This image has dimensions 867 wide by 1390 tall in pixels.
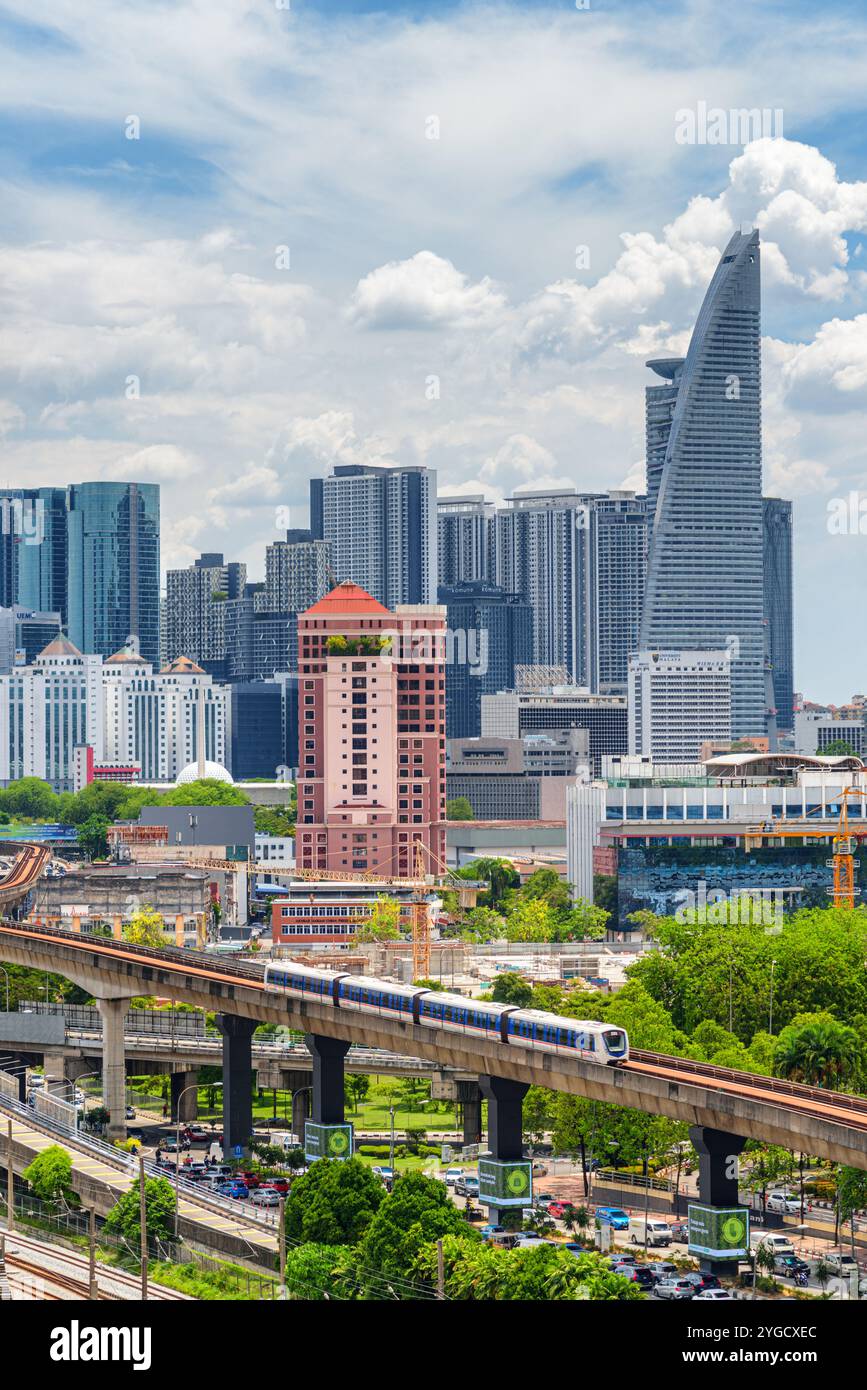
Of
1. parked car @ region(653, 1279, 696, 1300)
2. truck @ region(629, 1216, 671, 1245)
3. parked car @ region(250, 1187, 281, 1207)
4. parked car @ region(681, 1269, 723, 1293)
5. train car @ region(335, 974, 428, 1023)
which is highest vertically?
train car @ region(335, 974, 428, 1023)

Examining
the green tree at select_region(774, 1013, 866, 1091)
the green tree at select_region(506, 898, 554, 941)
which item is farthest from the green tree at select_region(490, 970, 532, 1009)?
the green tree at select_region(506, 898, 554, 941)

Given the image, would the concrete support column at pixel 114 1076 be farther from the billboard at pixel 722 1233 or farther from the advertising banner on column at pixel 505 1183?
the billboard at pixel 722 1233

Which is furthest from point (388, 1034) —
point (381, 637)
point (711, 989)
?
point (381, 637)

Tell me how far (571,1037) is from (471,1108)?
16.6 metres

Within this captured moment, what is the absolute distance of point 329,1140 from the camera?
202 ft

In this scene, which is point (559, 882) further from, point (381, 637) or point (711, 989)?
point (711, 989)

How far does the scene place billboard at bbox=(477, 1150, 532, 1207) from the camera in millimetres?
54469

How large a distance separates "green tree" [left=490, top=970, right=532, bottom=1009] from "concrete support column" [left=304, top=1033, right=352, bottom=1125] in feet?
64.0

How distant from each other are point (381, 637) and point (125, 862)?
24.5 meters

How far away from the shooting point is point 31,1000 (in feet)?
293

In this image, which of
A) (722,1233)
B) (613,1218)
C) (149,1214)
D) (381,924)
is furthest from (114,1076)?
(381,924)

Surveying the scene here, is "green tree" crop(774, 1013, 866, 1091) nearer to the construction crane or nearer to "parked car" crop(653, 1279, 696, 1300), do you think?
"parked car" crop(653, 1279, 696, 1300)

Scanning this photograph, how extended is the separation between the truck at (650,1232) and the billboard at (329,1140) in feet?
33.3
